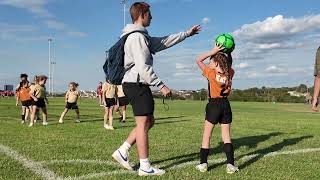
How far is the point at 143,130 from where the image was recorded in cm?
685

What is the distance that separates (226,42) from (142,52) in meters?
1.33

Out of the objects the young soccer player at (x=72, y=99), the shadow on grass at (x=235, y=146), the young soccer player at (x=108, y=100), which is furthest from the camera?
the young soccer player at (x=72, y=99)

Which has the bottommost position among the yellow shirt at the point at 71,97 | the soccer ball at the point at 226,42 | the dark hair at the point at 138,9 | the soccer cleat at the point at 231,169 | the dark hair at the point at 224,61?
the soccer cleat at the point at 231,169

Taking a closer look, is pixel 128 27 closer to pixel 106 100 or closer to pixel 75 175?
pixel 75 175

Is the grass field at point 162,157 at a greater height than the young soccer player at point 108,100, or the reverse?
the young soccer player at point 108,100

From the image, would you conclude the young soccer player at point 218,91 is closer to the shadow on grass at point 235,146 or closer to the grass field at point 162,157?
the grass field at point 162,157

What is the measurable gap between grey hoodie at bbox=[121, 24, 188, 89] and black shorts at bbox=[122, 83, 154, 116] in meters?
0.08

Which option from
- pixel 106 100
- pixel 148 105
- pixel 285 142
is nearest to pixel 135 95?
pixel 148 105

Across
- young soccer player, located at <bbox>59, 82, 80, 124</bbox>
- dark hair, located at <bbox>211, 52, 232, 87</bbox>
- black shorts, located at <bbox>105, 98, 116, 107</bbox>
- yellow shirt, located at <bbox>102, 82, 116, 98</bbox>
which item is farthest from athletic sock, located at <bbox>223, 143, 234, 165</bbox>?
young soccer player, located at <bbox>59, 82, 80, 124</bbox>

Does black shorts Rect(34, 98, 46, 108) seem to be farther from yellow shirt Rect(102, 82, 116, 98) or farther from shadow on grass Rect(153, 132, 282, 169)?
shadow on grass Rect(153, 132, 282, 169)

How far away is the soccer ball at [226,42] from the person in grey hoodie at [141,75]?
847 millimetres

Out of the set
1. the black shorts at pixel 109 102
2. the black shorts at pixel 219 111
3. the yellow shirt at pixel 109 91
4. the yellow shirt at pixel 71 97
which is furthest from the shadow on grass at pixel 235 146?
the yellow shirt at pixel 71 97

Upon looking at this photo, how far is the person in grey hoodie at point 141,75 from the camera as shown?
663cm

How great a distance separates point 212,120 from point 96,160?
2034 mm
